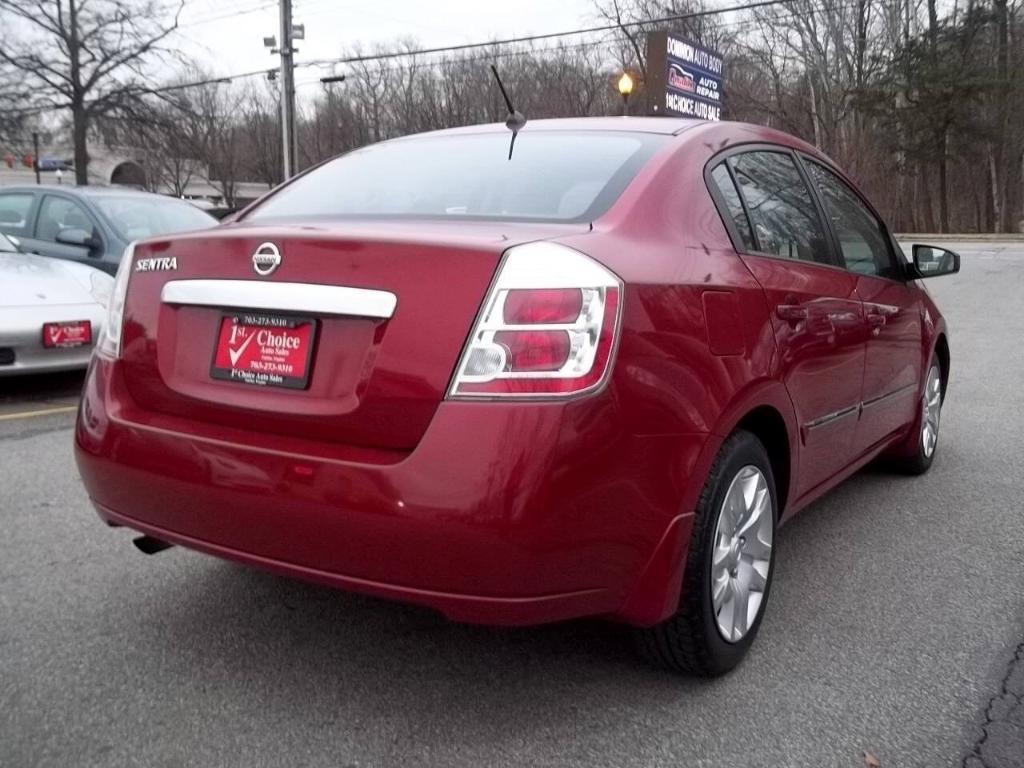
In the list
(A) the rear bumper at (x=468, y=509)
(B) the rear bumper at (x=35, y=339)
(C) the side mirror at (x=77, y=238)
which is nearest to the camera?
(A) the rear bumper at (x=468, y=509)

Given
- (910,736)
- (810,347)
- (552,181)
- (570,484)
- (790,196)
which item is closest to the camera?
(570,484)

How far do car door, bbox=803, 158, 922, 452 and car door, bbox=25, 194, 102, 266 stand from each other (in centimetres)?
635

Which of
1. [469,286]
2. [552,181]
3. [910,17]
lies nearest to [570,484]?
[469,286]

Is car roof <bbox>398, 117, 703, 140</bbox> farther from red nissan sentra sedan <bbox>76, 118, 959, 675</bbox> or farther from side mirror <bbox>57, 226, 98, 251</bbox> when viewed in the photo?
side mirror <bbox>57, 226, 98, 251</bbox>

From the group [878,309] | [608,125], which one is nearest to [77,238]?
[608,125]

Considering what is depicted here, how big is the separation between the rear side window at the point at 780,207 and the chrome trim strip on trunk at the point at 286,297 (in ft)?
4.53

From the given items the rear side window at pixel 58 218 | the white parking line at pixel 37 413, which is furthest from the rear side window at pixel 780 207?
the rear side window at pixel 58 218

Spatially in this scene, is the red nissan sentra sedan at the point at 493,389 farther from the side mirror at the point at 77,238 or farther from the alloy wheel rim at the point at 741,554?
the side mirror at the point at 77,238

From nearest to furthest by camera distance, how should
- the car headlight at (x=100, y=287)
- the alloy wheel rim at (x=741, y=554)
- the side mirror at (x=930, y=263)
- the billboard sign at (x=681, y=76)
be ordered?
the alloy wheel rim at (x=741, y=554) < the side mirror at (x=930, y=263) < the car headlight at (x=100, y=287) < the billboard sign at (x=681, y=76)

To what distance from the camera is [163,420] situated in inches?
102

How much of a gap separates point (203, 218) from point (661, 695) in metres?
7.82

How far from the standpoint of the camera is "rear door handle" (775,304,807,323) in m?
3.00

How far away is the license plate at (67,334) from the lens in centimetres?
638

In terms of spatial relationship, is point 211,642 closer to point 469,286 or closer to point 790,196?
point 469,286
